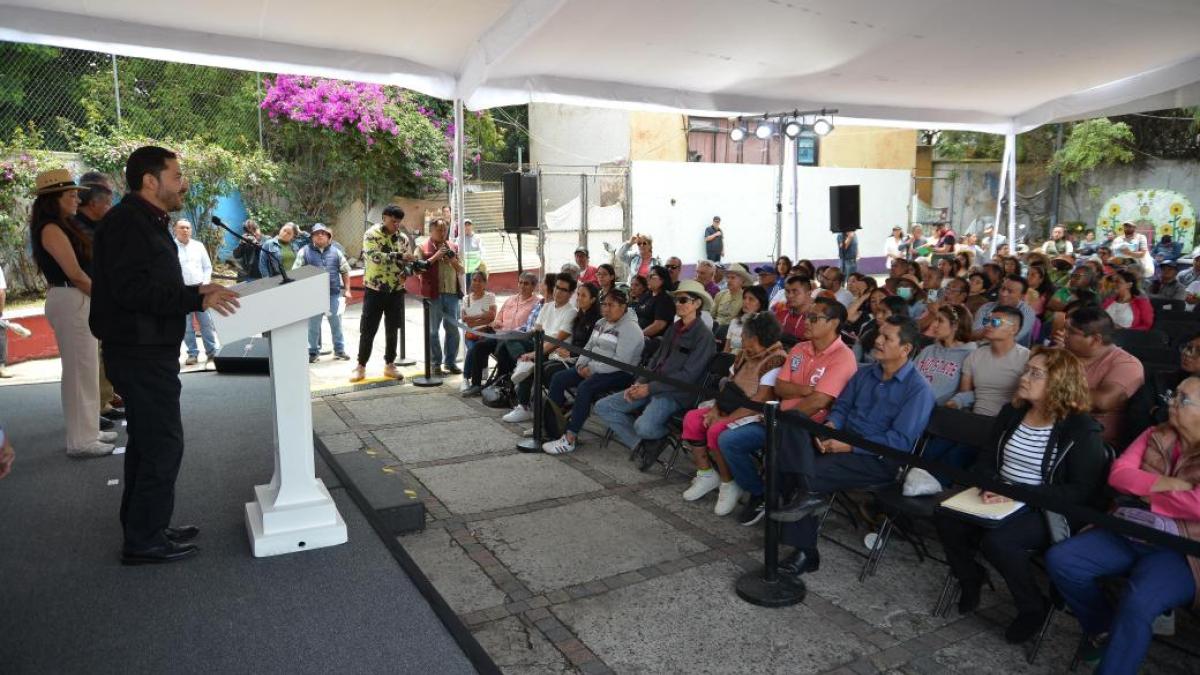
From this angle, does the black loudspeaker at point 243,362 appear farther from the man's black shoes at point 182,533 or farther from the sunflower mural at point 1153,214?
the sunflower mural at point 1153,214

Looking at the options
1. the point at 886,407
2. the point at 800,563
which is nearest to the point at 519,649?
the point at 800,563

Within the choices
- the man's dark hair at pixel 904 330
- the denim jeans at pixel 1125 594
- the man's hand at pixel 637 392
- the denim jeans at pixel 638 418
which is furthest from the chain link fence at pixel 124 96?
the denim jeans at pixel 1125 594

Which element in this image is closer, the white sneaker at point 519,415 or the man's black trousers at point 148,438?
the man's black trousers at point 148,438

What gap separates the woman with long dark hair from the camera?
182 inches

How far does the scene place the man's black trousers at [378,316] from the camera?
8102mm

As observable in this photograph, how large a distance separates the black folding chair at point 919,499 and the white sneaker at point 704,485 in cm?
103

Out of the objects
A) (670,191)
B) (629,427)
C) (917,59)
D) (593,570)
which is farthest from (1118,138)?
(593,570)

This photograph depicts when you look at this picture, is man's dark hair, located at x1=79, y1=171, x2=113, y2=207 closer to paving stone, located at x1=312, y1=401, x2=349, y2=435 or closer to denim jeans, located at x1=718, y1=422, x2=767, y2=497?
paving stone, located at x1=312, y1=401, x2=349, y2=435

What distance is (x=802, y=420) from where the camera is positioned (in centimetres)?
355

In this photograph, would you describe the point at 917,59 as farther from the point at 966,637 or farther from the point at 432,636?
the point at 432,636

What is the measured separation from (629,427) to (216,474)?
2667 mm

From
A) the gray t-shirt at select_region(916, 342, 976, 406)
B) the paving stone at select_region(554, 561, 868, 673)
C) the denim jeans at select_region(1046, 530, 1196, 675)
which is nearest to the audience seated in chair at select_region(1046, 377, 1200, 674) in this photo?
the denim jeans at select_region(1046, 530, 1196, 675)

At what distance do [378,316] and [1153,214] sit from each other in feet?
76.5

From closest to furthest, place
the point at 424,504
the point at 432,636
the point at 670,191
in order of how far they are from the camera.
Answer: the point at 432,636 < the point at 424,504 < the point at 670,191
